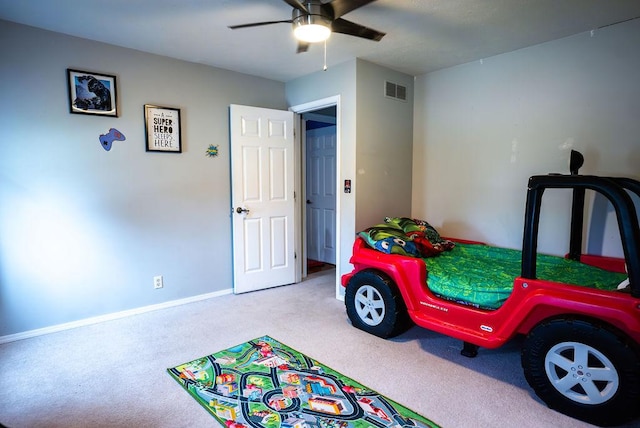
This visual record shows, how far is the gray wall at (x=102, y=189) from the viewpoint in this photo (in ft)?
9.65

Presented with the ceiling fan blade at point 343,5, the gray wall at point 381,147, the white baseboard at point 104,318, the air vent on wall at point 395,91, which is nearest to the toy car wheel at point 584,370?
the gray wall at point 381,147

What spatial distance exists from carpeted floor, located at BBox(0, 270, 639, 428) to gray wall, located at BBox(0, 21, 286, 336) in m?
0.34

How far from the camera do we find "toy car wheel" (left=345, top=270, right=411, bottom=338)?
2.92 meters

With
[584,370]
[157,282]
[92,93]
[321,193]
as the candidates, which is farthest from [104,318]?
[584,370]

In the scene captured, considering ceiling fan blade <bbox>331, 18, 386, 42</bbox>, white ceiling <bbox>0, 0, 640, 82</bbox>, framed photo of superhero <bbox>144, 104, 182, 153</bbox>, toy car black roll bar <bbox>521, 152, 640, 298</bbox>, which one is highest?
white ceiling <bbox>0, 0, 640, 82</bbox>

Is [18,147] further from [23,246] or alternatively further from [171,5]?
[171,5]

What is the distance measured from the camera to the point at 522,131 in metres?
3.44

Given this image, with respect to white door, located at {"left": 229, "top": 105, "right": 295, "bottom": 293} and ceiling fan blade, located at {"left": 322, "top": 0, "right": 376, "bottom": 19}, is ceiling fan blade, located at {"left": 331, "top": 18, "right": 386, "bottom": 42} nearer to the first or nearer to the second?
ceiling fan blade, located at {"left": 322, "top": 0, "right": 376, "bottom": 19}

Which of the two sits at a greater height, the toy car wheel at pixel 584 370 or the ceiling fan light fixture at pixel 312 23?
the ceiling fan light fixture at pixel 312 23

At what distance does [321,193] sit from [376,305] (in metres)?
3.07

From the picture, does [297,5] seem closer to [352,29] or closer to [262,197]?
[352,29]

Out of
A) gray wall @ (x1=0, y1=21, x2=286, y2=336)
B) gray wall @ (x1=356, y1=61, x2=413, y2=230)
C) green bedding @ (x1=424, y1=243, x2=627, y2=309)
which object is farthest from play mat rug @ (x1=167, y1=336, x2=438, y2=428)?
gray wall @ (x1=356, y1=61, x2=413, y2=230)

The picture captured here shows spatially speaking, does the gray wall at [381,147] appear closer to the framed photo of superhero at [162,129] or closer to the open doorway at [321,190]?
the open doorway at [321,190]

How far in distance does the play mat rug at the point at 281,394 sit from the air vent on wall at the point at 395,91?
2.82 meters
